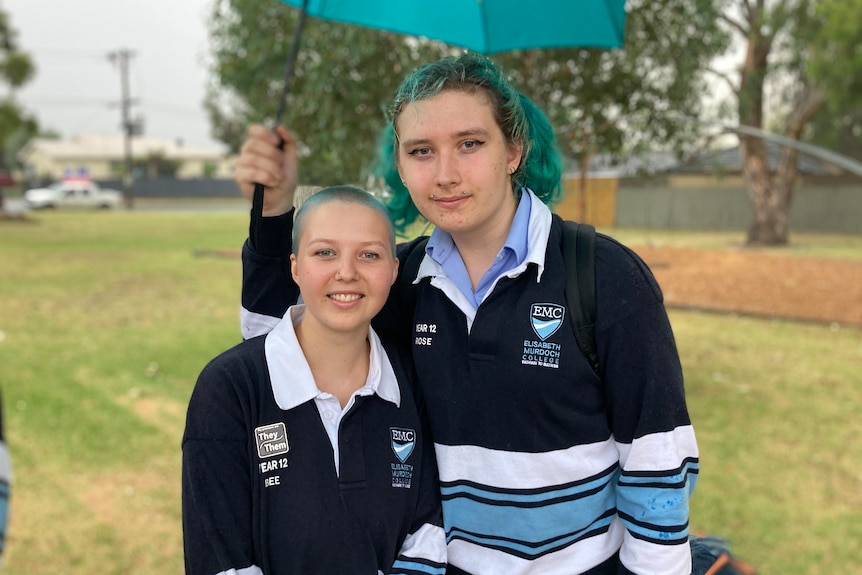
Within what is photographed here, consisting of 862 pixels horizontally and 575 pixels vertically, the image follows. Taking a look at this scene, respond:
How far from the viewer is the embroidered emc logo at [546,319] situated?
169 cm

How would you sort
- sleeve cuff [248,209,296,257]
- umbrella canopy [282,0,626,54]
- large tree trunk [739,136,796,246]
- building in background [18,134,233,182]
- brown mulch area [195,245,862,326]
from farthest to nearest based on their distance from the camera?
building in background [18,134,233,182] < large tree trunk [739,136,796,246] < brown mulch area [195,245,862,326] < umbrella canopy [282,0,626,54] < sleeve cuff [248,209,296,257]

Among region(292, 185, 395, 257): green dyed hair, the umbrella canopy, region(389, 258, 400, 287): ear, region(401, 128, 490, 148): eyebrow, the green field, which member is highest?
the umbrella canopy

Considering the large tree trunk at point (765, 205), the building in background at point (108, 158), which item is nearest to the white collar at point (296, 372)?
the large tree trunk at point (765, 205)

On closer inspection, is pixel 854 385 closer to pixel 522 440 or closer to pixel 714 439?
pixel 714 439

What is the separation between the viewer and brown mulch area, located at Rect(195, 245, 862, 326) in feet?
33.0

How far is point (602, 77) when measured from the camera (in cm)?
519

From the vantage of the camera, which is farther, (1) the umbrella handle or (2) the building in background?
(2) the building in background

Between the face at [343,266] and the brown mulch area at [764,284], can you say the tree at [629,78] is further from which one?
the brown mulch area at [764,284]

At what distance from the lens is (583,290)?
1694 mm

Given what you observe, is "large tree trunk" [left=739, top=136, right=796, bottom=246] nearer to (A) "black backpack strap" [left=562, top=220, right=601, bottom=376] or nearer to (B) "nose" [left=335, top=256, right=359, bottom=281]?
(A) "black backpack strap" [left=562, top=220, right=601, bottom=376]

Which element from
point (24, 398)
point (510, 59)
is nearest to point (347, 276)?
point (510, 59)

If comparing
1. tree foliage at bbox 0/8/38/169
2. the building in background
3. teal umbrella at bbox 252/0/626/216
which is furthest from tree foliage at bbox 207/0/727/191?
the building in background

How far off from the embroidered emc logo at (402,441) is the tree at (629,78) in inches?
135

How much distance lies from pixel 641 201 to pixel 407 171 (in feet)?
99.1
